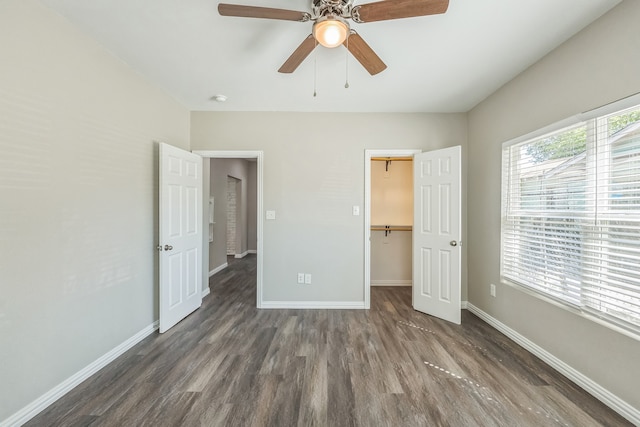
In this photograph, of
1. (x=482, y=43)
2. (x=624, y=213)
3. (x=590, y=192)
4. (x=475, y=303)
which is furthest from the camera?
(x=475, y=303)

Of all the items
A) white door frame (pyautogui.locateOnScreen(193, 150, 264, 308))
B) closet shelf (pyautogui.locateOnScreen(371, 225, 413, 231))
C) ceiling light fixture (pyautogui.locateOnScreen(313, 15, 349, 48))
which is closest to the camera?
ceiling light fixture (pyautogui.locateOnScreen(313, 15, 349, 48))

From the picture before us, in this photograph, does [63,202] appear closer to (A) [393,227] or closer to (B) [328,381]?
(B) [328,381]

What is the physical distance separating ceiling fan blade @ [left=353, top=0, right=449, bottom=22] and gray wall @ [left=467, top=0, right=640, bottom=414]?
52.0 inches

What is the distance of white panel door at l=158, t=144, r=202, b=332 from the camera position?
2637mm

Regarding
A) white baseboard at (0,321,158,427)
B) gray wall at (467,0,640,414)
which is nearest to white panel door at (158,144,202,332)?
white baseboard at (0,321,158,427)

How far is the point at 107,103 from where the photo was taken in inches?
83.4

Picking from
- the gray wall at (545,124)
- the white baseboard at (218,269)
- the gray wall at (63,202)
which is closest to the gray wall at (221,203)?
the white baseboard at (218,269)

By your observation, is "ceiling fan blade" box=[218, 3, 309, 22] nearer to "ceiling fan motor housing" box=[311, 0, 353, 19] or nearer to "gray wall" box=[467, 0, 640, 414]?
"ceiling fan motor housing" box=[311, 0, 353, 19]

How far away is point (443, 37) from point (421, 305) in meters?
2.81

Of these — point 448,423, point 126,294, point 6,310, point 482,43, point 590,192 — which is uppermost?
point 482,43

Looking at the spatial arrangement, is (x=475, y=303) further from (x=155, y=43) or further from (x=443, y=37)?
(x=155, y=43)

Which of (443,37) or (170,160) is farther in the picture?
(170,160)

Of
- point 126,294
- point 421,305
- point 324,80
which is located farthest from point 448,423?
point 324,80

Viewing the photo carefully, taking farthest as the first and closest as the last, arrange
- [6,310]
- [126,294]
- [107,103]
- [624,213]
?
1. [126,294]
2. [107,103]
3. [624,213]
4. [6,310]
